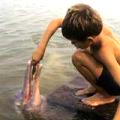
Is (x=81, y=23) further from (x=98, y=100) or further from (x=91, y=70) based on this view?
(x=98, y=100)

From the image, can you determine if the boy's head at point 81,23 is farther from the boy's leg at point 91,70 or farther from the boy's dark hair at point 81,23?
the boy's leg at point 91,70

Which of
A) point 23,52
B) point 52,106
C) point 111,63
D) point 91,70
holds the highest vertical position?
point 111,63

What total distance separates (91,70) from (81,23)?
0.89 meters

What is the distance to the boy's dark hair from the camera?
132 inches

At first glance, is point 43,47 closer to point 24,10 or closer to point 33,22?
point 33,22

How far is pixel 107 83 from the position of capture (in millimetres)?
4051

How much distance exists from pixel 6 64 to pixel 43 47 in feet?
6.11

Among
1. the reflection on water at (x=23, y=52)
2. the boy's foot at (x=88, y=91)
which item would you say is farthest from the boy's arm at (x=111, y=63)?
the reflection on water at (x=23, y=52)

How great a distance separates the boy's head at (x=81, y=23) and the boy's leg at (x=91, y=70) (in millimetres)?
670

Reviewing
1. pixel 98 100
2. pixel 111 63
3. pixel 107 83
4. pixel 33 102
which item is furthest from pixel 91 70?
pixel 33 102

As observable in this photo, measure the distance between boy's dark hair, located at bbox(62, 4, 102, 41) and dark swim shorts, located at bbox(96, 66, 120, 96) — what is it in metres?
0.71

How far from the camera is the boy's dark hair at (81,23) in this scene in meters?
3.35

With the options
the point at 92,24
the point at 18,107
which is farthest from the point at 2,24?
the point at 92,24

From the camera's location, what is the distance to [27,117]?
4.09 m
